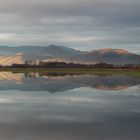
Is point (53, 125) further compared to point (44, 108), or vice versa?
point (44, 108)

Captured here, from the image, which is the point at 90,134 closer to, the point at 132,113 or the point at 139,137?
the point at 139,137

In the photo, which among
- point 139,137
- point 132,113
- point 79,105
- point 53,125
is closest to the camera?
point 139,137

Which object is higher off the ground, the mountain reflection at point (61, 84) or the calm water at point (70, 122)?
the calm water at point (70, 122)

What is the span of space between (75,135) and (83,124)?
2999 millimetres

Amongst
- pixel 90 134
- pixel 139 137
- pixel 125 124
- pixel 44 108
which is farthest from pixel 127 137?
pixel 44 108

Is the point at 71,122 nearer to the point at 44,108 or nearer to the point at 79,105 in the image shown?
the point at 44,108

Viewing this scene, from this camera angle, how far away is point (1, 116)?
22766mm

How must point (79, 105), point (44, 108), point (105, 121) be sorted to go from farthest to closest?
1. point (79, 105)
2. point (44, 108)
3. point (105, 121)

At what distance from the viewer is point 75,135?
1708cm

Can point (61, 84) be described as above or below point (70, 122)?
below

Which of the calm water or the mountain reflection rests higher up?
the calm water

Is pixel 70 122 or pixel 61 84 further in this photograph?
pixel 61 84

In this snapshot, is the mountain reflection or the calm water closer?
the calm water

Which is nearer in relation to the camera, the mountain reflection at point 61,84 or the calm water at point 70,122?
the calm water at point 70,122
